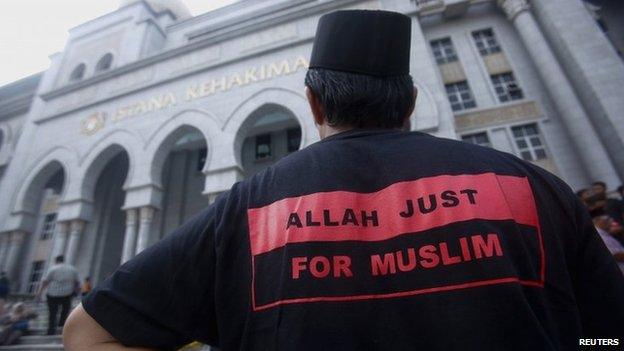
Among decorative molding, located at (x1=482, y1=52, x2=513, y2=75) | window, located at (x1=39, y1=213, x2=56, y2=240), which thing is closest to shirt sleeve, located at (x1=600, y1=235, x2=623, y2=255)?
decorative molding, located at (x1=482, y1=52, x2=513, y2=75)

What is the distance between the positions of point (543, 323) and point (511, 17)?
51.1ft

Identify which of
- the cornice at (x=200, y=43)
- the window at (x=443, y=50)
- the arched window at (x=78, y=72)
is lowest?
the window at (x=443, y=50)

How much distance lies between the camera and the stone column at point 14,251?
12734 mm

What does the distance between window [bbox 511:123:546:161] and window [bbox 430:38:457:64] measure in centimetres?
385

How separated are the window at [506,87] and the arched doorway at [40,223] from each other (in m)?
18.3

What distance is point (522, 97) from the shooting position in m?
11.7

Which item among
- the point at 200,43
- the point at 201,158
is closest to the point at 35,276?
the point at 201,158

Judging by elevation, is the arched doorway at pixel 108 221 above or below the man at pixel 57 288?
above

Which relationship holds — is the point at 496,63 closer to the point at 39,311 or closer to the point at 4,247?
the point at 39,311

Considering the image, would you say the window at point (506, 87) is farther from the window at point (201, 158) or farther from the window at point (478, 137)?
the window at point (201, 158)

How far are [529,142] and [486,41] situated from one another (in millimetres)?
4885

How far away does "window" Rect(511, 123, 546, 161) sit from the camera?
10.7 metres

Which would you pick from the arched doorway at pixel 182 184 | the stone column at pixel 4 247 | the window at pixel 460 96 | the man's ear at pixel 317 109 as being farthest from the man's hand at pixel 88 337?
the stone column at pixel 4 247

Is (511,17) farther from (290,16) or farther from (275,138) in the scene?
(275,138)
